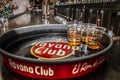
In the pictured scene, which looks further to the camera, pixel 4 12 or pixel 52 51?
pixel 4 12

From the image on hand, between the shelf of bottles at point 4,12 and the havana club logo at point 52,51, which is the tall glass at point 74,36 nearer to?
the havana club logo at point 52,51

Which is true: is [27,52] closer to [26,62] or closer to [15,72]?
[15,72]

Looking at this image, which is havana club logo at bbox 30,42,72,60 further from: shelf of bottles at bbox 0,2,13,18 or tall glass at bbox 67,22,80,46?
shelf of bottles at bbox 0,2,13,18

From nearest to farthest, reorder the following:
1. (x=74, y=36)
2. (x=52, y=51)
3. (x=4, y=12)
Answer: (x=52, y=51)
(x=74, y=36)
(x=4, y=12)

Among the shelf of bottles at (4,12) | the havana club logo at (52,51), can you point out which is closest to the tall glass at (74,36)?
the havana club logo at (52,51)

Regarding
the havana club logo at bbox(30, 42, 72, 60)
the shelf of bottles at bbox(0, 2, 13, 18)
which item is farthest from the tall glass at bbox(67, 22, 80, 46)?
the shelf of bottles at bbox(0, 2, 13, 18)

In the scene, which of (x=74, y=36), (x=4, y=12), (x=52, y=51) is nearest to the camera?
A: (x=52, y=51)

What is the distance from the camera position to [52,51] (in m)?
1.06

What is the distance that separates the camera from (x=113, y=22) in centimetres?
268

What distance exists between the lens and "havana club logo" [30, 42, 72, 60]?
0.98m

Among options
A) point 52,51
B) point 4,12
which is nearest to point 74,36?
point 52,51

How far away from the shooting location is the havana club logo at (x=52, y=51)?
3.20 ft

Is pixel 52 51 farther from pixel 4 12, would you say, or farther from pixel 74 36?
pixel 4 12

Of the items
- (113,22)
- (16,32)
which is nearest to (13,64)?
(16,32)
